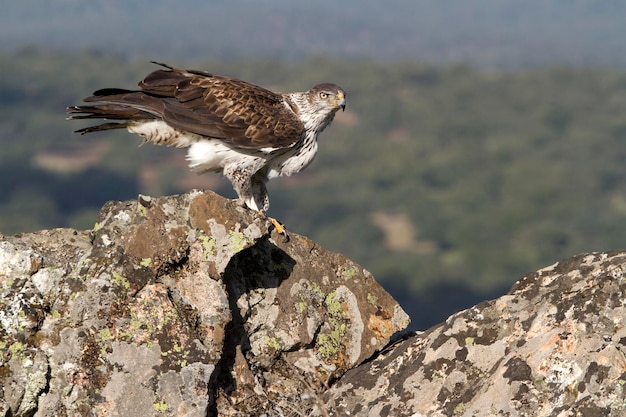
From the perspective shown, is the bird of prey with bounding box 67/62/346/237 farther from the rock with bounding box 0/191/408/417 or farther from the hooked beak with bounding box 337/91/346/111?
the rock with bounding box 0/191/408/417

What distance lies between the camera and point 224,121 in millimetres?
12148

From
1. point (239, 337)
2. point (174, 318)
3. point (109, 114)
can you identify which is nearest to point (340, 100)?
point (109, 114)

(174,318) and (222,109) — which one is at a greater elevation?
(222,109)

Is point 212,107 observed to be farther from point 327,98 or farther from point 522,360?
point 522,360

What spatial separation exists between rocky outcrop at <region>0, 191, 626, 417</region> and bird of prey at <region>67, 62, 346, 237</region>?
2.55 meters

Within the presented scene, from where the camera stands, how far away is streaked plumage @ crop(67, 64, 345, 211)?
11750 millimetres

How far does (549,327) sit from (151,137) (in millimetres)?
5686

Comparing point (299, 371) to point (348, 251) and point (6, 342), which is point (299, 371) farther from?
point (348, 251)

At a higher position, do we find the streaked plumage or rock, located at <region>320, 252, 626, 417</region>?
A: the streaked plumage

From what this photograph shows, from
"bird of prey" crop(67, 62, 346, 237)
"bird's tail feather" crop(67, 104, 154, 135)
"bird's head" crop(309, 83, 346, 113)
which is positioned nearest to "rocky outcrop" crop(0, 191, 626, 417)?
"bird's tail feather" crop(67, 104, 154, 135)

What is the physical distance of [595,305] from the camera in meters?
8.18

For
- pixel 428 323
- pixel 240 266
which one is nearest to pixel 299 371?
pixel 240 266

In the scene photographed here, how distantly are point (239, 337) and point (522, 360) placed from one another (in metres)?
2.60

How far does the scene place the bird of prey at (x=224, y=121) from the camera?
1175cm
